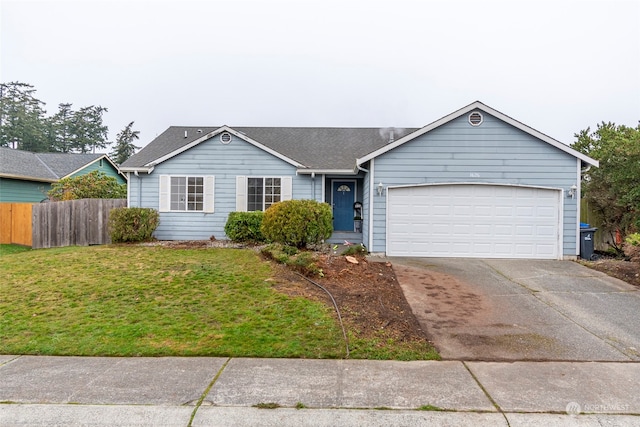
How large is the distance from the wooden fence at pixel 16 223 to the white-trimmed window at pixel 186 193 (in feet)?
18.0

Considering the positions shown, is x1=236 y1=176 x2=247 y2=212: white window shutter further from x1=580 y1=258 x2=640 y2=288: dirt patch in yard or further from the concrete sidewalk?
x1=580 y1=258 x2=640 y2=288: dirt patch in yard

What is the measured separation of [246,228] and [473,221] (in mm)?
6976

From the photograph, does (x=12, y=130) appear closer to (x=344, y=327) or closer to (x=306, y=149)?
(x=306, y=149)

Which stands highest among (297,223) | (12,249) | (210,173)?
(210,173)

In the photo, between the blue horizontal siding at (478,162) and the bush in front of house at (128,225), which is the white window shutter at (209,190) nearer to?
the bush in front of house at (128,225)

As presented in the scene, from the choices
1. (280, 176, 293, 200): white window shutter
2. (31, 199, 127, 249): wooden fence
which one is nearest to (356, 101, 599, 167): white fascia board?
(280, 176, 293, 200): white window shutter

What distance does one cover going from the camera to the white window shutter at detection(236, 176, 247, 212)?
41.2ft

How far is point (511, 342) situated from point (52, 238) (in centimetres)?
1445

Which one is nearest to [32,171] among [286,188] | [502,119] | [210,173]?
[210,173]

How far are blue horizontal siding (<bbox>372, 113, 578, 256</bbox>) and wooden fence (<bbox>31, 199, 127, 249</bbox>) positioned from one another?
9220 mm

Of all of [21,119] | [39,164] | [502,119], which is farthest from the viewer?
[21,119]

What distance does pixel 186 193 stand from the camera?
1264cm

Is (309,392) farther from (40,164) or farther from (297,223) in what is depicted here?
(40,164)

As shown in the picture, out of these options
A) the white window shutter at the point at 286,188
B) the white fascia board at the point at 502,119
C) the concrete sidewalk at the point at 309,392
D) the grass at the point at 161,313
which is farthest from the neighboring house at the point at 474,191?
the concrete sidewalk at the point at 309,392
